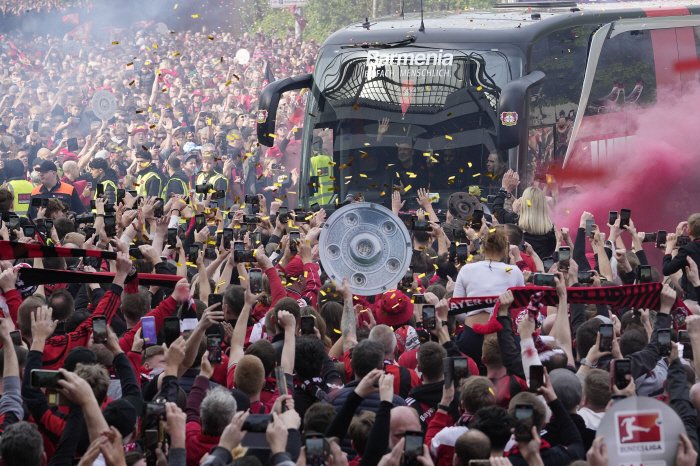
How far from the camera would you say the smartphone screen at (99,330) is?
4996 mm

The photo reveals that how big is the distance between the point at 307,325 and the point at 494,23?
7481 millimetres

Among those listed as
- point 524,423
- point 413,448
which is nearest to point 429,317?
point 524,423

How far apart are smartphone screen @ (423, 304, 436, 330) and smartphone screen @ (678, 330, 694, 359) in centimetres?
148

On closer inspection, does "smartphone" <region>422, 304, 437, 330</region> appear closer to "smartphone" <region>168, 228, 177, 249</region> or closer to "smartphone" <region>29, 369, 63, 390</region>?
"smartphone" <region>29, 369, 63, 390</region>

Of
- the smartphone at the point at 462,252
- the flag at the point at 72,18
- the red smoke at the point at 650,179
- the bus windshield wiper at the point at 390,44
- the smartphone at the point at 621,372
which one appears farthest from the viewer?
the flag at the point at 72,18

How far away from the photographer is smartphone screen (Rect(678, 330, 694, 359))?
552 cm

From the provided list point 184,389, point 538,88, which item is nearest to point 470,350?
point 184,389

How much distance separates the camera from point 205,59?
2672 cm

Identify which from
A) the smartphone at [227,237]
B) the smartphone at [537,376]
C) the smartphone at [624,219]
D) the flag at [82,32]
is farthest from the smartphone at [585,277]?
the flag at [82,32]

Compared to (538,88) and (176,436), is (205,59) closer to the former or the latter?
(538,88)

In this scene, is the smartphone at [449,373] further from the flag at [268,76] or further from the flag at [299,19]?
the flag at [299,19]

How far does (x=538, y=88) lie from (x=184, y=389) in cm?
775

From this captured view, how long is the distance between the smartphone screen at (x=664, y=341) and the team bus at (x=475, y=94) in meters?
5.54

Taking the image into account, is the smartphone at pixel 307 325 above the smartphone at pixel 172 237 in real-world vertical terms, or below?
below
